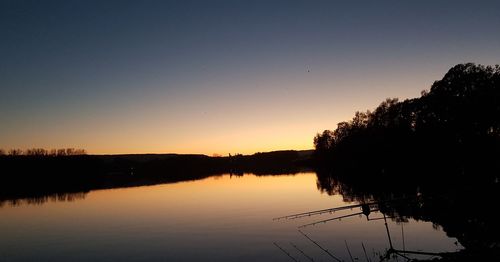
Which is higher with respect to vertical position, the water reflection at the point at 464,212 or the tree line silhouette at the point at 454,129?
the tree line silhouette at the point at 454,129

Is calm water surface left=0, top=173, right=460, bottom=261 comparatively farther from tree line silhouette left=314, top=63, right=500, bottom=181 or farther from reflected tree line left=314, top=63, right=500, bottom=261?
tree line silhouette left=314, top=63, right=500, bottom=181

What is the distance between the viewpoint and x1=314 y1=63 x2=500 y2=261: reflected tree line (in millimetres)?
22033

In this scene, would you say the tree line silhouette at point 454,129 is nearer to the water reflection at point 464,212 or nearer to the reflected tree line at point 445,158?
the reflected tree line at point 445,158

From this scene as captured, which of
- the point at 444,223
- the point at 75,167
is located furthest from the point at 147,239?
the point at 75,167

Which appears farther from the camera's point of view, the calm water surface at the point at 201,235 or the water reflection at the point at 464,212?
the calm water surface at the point at 201,235

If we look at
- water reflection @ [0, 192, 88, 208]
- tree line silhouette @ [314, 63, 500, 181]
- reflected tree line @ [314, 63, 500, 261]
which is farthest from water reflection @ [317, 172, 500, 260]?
water reflection @ [0, 192, 88, 208]

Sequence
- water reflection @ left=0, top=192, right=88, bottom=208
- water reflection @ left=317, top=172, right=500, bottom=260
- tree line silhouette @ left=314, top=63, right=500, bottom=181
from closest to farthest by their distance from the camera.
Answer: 1. water reflection @ left=317, top=172, right=500, bottom=260
2. tree line silhouette @ left=314, top=63, right=500, bottom=181
3. water reflection @ left=0, top=192, right=88, bottom=208

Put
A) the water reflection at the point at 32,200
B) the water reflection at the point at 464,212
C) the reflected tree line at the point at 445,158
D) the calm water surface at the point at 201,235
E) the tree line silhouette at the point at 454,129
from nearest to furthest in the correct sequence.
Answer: the water reflection at the point at 464,212
the reflected tree line at the point at 445,158
the calm water surface at the point at 201,235
the tree line silhouette at the point at 454,129
the water reflection at the point at 32,200

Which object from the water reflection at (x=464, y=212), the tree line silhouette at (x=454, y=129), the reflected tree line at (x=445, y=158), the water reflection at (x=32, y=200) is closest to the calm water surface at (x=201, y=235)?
the water reflection at (x=464, y=212)

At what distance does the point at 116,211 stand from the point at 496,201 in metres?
42.7

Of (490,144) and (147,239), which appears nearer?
(147,239)

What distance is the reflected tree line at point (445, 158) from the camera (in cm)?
2203

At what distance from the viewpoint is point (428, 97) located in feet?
228

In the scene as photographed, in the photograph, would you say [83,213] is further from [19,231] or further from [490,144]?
[490,144]
